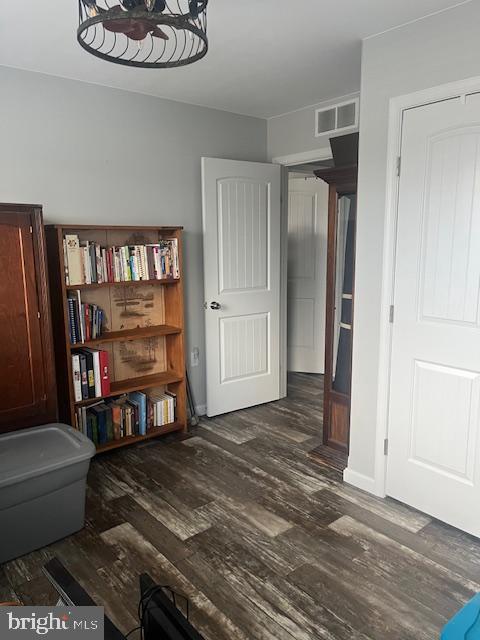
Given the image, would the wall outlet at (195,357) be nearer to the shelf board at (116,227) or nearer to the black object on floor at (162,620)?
the shelf board at (116,227)

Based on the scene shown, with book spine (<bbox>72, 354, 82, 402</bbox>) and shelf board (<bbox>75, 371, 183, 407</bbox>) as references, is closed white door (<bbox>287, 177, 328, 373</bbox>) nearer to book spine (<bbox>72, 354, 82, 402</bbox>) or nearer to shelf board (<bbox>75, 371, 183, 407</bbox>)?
shelf board (<bbox>75, 371, 183, 407</bbox>)

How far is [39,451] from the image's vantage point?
7.73ft

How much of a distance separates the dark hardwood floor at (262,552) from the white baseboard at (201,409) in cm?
75

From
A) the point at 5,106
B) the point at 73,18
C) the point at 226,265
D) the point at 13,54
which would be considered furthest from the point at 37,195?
the point at 226,265

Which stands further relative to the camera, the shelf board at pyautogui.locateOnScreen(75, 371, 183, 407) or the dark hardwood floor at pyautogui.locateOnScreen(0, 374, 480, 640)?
the shelf board at pyautogui.locateOnScreen(75, 371, 183, 407)

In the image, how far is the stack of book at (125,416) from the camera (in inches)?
127

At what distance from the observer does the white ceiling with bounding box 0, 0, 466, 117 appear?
7.05ft

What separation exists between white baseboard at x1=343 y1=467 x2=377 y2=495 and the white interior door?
136cm

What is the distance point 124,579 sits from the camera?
81.9 inches

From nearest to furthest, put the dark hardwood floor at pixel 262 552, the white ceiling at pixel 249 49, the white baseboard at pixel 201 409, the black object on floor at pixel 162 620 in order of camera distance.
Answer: the black object on floor at pixel 162 620 < the dark hardwood floor at pixel 262 552 < the white ceiling at pixel 249 49 < the white baseboard at pixel 201 409

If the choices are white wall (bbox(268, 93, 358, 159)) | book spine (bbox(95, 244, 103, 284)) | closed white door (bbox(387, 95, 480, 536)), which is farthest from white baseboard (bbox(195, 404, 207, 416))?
white wall (bbox(268, 93, 358, 159))

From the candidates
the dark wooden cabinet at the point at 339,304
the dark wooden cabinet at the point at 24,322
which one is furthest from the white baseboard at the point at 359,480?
the dark wooden cabinet at the point at 24,322

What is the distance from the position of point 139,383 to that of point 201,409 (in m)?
0.76

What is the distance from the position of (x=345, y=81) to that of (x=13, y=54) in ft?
6.64
